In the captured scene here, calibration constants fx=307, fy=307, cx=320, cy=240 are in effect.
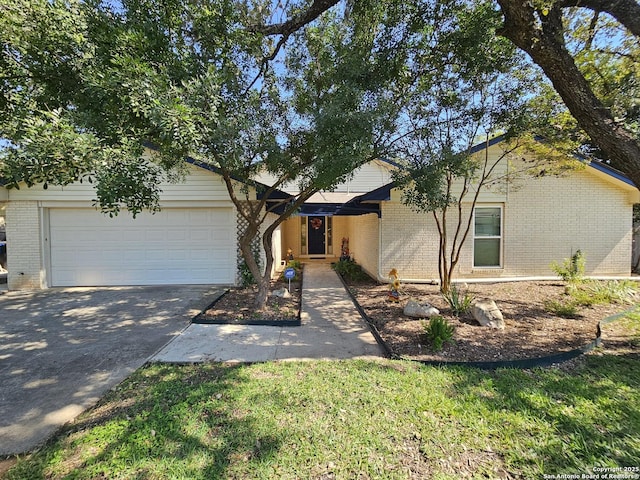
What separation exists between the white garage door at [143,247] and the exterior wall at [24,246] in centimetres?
33

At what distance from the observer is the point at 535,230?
9.43 m

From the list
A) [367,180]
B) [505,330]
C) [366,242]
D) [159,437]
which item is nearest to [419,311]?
[505,330]

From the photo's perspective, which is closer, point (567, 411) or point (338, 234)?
point (567, 411)

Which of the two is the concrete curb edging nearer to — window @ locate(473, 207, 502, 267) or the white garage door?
window @ locate(473, 207, 502, 267)

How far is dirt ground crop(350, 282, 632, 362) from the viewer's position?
4.43m

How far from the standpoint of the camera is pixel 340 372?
3826 mm

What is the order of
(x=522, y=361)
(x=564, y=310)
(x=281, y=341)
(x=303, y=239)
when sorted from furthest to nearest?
1. (x=303, y=239)
2. (x=564, y=310)
3. (x=281, y=341)
4. (x=522, y=361)

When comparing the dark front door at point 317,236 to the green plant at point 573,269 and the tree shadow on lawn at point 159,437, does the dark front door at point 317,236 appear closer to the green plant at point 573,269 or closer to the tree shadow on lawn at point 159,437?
the green plant at point 573,269

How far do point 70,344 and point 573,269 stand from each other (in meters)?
11.6

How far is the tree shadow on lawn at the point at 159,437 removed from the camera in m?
2.33

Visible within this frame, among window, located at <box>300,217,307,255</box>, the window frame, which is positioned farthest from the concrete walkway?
window, located at <box>300,217,307,255</box>

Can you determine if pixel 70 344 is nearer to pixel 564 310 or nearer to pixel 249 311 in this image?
pixel 249 311

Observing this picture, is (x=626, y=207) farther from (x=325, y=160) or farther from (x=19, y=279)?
(x=19, y=279)

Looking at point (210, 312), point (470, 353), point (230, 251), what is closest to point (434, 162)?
point (470, 353)
